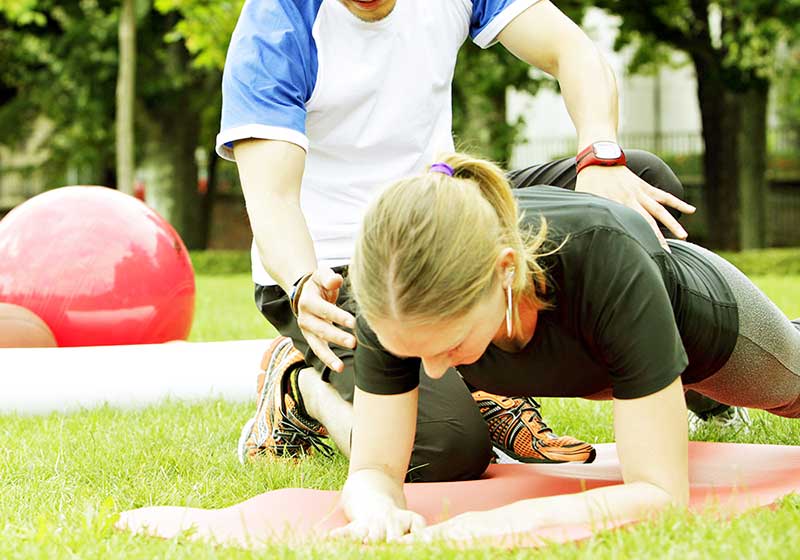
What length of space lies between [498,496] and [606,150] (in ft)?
3.21

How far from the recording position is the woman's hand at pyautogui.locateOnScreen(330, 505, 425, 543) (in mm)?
2352

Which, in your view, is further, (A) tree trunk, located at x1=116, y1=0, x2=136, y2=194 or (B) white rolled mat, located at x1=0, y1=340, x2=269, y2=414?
(A) tree trunk, located at x1=116, y1=0, x2=136, y2=194

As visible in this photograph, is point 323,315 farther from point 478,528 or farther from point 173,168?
point 173,168

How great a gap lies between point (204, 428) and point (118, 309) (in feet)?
5.07

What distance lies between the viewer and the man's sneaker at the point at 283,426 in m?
3.50

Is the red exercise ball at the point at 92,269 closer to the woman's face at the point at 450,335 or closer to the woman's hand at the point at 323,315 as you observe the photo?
the woman's hand at the point at 323,315

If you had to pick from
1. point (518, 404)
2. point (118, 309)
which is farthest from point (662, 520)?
point (118, 309)

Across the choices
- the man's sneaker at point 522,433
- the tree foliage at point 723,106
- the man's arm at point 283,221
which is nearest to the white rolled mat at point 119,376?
the man's sneaker at point 522,433

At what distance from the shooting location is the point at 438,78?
3574mm

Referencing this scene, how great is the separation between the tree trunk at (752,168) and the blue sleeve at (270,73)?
12534 millimetres

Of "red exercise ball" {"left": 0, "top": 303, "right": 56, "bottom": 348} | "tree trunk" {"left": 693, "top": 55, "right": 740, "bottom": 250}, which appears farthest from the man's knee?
"tree trunk" {"left": 693, "top": 55, "right": 740, "bottom": 250}

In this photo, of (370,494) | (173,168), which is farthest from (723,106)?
(370,494)

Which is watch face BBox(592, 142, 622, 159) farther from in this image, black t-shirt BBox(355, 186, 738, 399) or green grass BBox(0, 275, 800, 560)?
green grass BBox(0, 275, 800, 560)

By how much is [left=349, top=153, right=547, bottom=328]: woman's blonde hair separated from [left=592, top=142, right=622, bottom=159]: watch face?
2.76 feet
